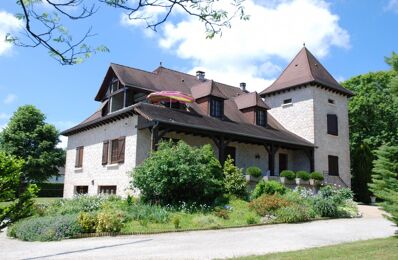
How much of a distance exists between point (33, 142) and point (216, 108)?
20.6 m

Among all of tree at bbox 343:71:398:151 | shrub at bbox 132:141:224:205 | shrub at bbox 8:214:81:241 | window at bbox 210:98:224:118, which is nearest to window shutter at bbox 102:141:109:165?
shrub at bbox 132:141:224:205

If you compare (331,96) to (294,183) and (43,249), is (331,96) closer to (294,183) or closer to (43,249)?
(294,183)

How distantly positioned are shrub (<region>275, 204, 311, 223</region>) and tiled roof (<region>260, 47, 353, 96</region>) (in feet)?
42.8

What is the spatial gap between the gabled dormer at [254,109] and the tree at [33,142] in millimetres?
18878

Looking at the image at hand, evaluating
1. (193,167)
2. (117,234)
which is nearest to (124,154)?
(193,167)

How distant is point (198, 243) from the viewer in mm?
9523

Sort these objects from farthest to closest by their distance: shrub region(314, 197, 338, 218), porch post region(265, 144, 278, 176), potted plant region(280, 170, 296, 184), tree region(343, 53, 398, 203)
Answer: tree region(343, 53, 398, 203), porch post region(265, 144, 278, 176), potted plant region(280, 170, 296, 184), shrub region(314, 197, 338, 218)

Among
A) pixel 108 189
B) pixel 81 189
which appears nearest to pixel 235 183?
pixel 108 189

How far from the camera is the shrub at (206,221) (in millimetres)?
12573

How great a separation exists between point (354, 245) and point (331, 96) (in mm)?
20161

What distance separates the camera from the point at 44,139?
35.8 m

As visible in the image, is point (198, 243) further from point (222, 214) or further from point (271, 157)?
point (271, 157)

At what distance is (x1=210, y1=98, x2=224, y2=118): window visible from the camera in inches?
890

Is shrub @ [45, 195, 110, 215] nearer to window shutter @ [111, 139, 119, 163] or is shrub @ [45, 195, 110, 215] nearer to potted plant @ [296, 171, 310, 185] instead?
window shutter @ [111, 139, 119, 163]
